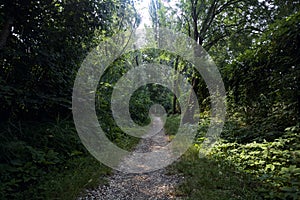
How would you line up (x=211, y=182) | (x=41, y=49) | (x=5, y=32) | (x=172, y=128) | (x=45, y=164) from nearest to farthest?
(x=211, y=182) → (x=45, y=164) → (x=5, y=32) → (x=41, y=49) → (x=172, y=128)

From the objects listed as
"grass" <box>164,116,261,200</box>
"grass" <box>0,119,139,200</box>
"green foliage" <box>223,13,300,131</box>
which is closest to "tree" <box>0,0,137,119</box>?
"grass" <box>0,119,139,200</box>

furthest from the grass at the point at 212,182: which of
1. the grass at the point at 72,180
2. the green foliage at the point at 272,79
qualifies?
the green foliage at the point at 272,79

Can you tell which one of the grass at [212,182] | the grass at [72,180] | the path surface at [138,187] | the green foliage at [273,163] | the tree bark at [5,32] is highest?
the tree bark at [5,32]

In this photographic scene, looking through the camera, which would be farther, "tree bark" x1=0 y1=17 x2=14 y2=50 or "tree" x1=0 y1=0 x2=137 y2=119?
"tree" x1=0 y1=0 x2=137 y2=119

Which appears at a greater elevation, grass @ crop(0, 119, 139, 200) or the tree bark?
the tree bark

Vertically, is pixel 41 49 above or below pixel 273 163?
above

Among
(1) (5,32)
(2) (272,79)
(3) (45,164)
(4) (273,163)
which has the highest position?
(2) (272,79)

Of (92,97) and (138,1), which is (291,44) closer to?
(92,97)

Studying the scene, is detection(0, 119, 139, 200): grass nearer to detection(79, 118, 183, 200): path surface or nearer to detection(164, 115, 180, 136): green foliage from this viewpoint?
detection(79, 118, 183, 200): path surface

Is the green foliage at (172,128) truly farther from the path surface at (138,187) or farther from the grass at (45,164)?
the grass at (45,164)

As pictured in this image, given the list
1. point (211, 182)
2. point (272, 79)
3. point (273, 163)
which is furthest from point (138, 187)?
point (272, 79)

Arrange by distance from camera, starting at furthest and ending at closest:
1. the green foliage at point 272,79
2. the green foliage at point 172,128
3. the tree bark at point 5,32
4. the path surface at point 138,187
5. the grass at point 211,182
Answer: the green foliage at point 172,128 → the green foliage at point 272,79 → the tree bark at point 5,32 → the path surface at point 138,187 → the grass at point 211,182

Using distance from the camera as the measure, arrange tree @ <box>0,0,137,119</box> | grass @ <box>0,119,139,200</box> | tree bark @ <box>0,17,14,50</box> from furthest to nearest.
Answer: tree @ <box>0,0,137,119</box> < tree bark @ <box>0,17,14,50</box> < grass @ <box>0,119,139,200</box>

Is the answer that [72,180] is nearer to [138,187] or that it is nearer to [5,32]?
[138,187]
